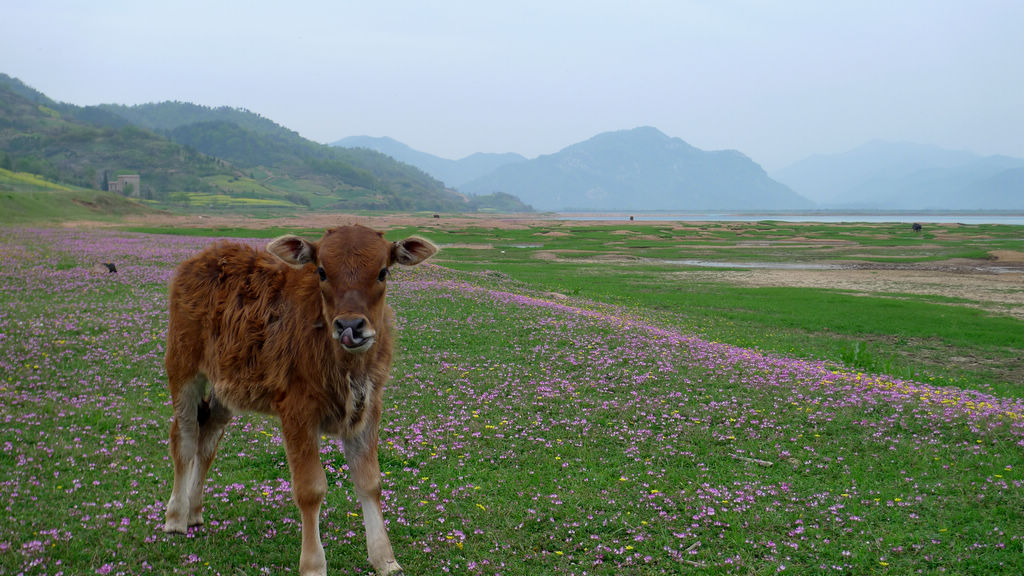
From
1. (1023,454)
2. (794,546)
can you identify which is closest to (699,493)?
(794,546)

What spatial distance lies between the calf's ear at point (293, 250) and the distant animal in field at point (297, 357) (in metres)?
0.01

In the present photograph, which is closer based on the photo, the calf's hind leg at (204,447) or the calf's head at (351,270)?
the calf's head at (351,270)

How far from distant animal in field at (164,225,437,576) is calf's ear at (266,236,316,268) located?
0.04 ft

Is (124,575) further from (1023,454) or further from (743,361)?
(743,361)

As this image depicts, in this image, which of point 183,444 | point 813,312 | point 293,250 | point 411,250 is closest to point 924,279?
point 813,312

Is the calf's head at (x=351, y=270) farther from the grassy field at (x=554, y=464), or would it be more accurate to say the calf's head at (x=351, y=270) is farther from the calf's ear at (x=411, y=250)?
the grassy field at (x=554, y=464)

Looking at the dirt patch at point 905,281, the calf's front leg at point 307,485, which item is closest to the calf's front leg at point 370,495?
the calf's front leg at point 307,485

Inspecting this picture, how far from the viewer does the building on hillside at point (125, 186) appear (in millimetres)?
164500

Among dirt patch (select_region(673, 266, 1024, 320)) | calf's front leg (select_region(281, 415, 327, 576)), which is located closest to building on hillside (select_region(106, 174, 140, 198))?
dirt patch (select_region(673, 266, 1024, 320))

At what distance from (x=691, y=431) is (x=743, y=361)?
5.90 m

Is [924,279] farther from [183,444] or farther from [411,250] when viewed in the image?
[183,444]

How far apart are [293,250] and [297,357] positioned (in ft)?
3.64

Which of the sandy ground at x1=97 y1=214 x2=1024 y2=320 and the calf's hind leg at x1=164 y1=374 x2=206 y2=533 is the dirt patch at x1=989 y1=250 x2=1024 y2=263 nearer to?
the sandy ground at x1=97 y1=214 x2=1024 y2=320

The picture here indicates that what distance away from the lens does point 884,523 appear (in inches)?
309
